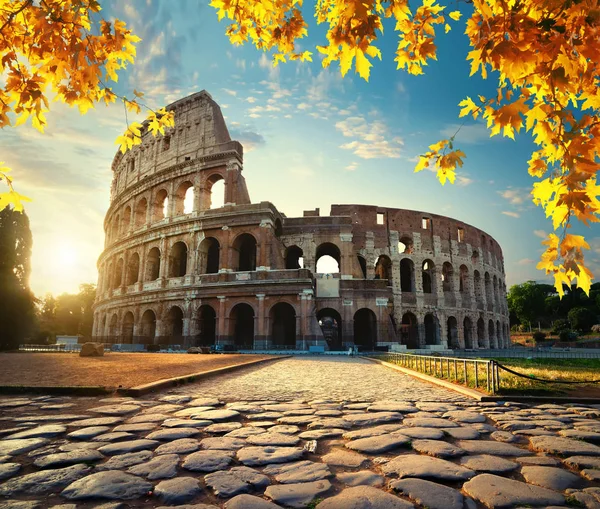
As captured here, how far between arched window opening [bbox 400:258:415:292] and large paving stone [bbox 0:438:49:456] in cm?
2814

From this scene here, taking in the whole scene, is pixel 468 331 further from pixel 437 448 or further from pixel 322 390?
pixel 437 448

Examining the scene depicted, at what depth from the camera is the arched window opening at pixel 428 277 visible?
3005 centimetres

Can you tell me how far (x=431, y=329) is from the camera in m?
30.2

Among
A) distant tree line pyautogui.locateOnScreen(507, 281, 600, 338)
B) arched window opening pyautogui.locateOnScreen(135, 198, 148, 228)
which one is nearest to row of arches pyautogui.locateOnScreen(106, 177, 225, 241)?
arched window opening pyautogui.locateOnScreen(135, 198, 148, 228)

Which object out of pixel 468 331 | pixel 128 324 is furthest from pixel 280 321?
pixel 468 331

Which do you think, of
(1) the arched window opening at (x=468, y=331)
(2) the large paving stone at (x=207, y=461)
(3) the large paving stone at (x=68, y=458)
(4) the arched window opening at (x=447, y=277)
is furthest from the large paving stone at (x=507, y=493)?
(1) the arched window opening at (x=468, y=331)

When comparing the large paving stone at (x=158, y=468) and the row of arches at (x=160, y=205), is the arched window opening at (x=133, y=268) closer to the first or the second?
the row of arches at (x=160, y=205)

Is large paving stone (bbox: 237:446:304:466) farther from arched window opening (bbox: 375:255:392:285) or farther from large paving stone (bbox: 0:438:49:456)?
arched window opening (bbox: 375:255:392:285)

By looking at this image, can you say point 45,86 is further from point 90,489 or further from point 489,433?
point 489,433

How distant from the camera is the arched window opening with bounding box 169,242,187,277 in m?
25.8

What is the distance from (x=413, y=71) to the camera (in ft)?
12.3

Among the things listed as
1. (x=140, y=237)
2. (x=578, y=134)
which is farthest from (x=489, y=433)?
(x=140, y=237)

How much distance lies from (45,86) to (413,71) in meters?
3.42

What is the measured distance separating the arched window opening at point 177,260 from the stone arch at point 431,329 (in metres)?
18.5
